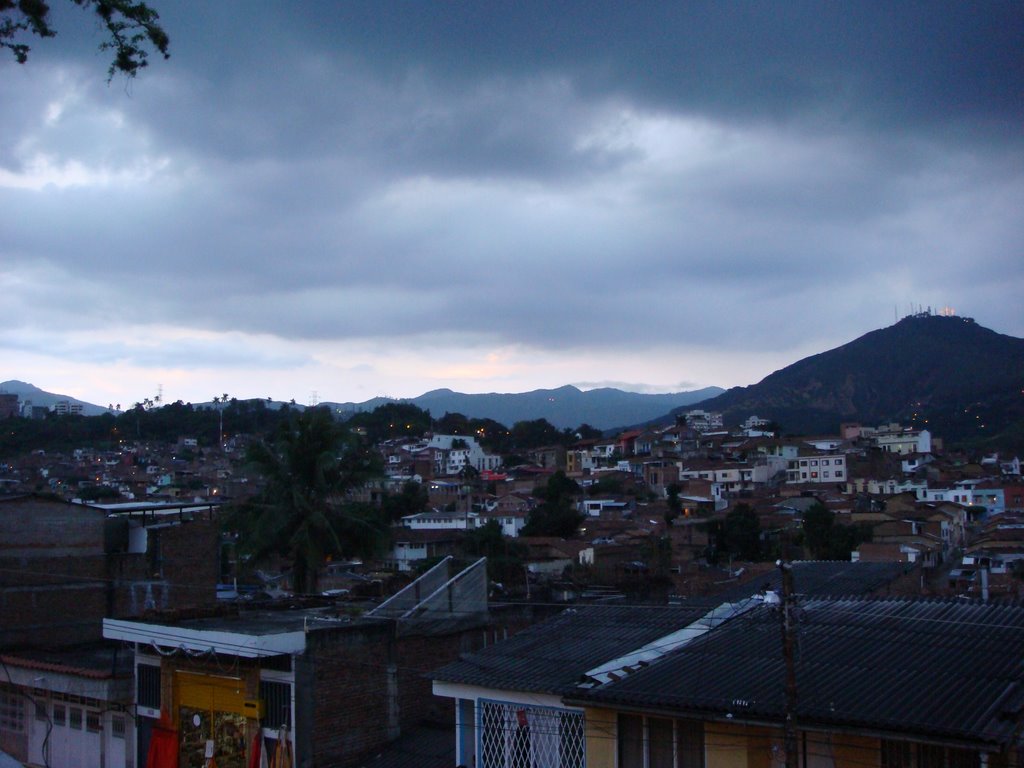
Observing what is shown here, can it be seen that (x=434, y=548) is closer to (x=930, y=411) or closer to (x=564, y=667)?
(x=564, y=667)

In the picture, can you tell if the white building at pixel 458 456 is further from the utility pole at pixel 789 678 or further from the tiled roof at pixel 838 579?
the utility pole at pixel 789 678

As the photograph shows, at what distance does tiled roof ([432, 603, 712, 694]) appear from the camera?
11.3 meters

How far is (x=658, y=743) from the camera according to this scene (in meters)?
10.2

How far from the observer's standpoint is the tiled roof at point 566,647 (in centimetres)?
1131

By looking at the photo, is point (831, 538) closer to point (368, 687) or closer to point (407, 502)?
point (407, 502)

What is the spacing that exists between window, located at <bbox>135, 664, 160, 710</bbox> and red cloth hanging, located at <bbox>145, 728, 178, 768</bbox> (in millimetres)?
427

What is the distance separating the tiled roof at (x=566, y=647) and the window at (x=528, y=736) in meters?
0.34

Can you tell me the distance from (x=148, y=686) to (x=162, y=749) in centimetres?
99

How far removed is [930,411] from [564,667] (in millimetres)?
185756

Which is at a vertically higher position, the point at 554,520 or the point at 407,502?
the point at 407,502

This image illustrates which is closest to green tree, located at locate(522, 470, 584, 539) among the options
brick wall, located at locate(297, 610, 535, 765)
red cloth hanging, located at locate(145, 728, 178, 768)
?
brick wall, located at locate(297, 610, 535, 765)

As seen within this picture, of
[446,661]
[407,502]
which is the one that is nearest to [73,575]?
[446,661]

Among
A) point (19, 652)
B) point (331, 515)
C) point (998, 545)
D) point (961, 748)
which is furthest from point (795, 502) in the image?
point (961, 748)

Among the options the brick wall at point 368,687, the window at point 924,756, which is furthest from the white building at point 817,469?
the window at point 924,756
